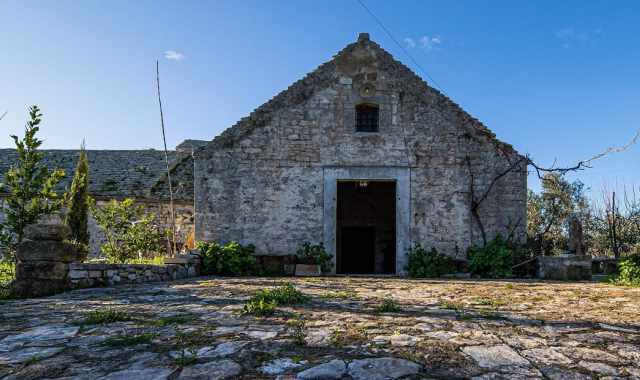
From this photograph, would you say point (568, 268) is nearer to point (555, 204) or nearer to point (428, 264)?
point (428, 264)

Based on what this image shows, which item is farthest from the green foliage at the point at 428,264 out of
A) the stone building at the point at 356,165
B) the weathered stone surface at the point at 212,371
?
the weathered stone surface at the point at 212,371

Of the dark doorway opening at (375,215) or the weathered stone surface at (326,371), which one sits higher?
the dark doorway opening at (375,215)

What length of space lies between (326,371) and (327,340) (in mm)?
738

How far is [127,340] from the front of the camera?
11.2 ft

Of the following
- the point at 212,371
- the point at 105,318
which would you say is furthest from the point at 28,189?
the point at 212,371

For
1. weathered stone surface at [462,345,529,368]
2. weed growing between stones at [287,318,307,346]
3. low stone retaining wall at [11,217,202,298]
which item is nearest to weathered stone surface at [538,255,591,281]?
weathered stone surface at [462,345,529,368]

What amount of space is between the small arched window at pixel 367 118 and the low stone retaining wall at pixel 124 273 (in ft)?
18.9

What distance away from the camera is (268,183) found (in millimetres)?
11250

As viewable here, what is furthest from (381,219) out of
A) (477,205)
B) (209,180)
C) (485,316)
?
(485,316)

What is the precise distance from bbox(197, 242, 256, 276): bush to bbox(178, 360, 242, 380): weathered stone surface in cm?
791

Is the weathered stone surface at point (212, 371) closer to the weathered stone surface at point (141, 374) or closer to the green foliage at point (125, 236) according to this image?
the weathered stone surface at point (141, 374)

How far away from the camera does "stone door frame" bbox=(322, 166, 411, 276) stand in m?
11.2

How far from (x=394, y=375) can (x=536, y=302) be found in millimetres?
3925

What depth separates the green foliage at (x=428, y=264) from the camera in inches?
423
